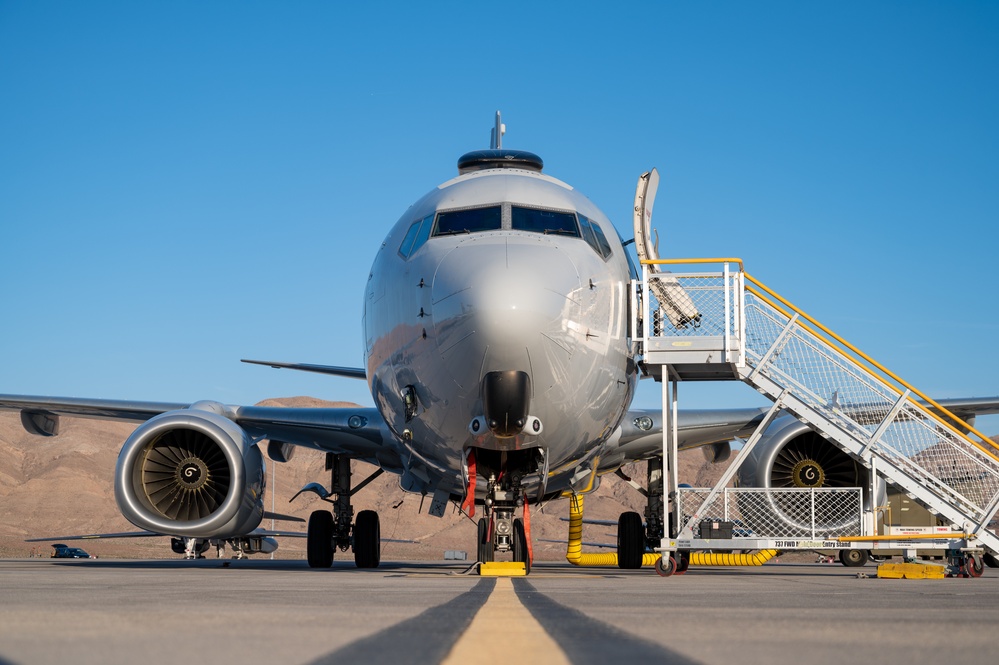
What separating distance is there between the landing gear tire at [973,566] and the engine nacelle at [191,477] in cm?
913

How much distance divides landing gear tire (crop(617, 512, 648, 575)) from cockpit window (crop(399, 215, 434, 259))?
7893 millimetres

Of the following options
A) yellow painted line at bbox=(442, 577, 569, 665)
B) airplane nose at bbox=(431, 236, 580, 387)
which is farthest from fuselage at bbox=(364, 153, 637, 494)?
yellow painted line at bbox=(442, 577, 569, 665)

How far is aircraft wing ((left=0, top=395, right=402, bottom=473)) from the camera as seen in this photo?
16.6m

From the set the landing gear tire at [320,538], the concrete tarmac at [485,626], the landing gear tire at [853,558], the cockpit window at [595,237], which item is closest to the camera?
the concrete tarmac at [485,626]


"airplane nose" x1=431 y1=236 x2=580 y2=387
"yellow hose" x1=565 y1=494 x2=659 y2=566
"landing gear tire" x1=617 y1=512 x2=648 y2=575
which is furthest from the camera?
"landing gear tire" x1=617 y1=512 x2=648 y2=575

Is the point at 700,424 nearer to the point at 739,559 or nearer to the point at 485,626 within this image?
the point at 739,559

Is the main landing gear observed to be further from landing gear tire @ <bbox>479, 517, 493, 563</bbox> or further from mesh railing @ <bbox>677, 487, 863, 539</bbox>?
mesh railing @ <bbox>677, 487, 863, 539</bbox>

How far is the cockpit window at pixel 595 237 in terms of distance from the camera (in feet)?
42.1

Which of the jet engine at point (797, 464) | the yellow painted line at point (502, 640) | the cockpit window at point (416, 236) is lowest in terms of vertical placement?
the yellow painted line at point (502, 640)

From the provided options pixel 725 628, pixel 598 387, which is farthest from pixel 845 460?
pixel 725 628

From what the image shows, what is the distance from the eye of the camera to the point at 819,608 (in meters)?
6.45

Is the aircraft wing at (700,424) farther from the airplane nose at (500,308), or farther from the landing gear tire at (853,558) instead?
the landing gear tire at (853,558)

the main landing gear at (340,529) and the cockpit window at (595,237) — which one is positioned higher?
the cockpit window at (595,237)

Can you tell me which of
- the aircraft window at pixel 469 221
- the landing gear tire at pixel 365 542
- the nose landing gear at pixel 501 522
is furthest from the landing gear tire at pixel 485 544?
the landing gear tire at pixel 365 542
